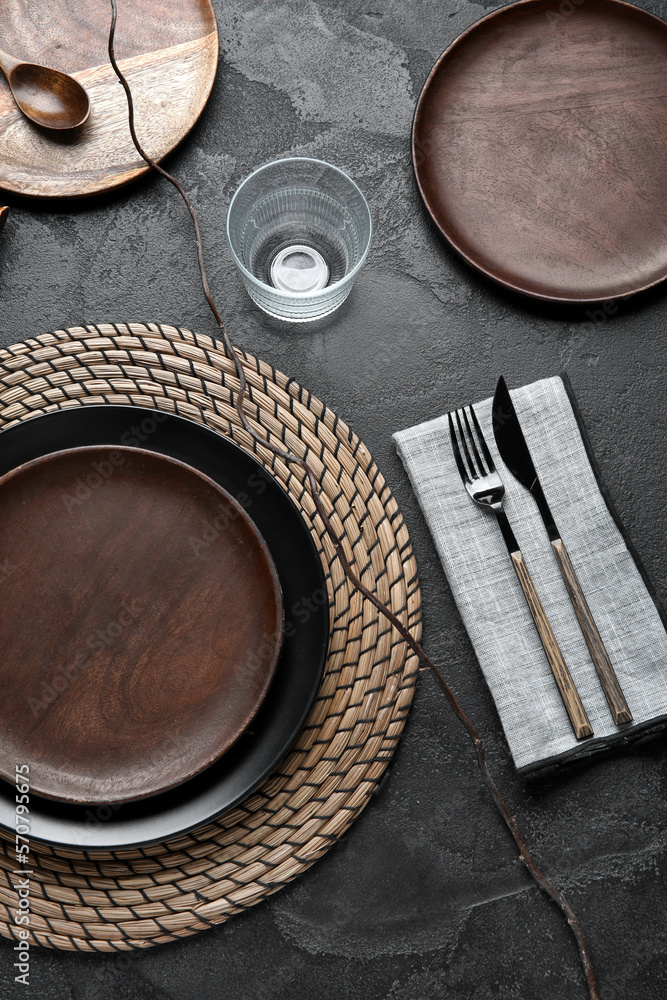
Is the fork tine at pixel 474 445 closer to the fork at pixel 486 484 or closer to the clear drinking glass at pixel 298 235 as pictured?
the fork at pixel 486 484

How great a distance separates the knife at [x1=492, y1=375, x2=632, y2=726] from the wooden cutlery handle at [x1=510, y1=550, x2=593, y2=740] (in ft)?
0.10

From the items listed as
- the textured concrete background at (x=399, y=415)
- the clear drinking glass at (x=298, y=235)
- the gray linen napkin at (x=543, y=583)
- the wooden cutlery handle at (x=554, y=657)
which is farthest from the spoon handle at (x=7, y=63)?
the wooden cutlery handle at (x=554, y=657)

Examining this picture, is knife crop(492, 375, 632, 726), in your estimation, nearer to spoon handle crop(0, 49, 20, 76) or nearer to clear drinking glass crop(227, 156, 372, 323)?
clear drinking glass crop(227, 156, 372, 323)

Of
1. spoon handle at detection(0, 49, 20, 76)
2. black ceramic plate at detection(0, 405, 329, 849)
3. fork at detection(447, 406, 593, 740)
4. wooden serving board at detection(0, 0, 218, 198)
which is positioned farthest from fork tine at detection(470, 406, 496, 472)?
spoon handle at detection(0, 49, 20, 76)

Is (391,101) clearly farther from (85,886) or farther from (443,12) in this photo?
(85,886)

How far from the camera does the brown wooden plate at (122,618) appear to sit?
55 centimetres

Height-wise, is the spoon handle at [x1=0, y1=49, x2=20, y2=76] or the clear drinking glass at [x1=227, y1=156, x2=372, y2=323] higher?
the spoon handle at [x1=0, y1=49, x2=20, y2=76]

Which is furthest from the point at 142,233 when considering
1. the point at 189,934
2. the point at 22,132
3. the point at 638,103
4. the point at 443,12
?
the point at 189,934

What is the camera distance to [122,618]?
1.85 feet

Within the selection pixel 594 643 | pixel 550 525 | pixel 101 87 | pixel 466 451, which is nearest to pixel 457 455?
pixel 466 451

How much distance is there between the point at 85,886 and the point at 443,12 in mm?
944

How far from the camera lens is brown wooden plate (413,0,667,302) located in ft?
2.33

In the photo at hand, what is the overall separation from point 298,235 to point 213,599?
405 mm

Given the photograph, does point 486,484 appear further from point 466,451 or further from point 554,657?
point 554,657
